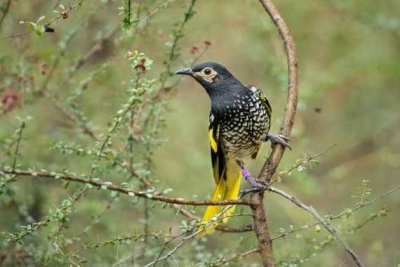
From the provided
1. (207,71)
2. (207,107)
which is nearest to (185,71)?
(207,71)

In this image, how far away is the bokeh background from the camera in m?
4.71

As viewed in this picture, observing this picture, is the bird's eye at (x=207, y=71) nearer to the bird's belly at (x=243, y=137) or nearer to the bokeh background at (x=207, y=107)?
the bokeh background at (x=207, y=107)

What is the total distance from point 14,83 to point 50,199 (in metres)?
0.95

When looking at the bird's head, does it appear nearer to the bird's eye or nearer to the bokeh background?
the bird's eye

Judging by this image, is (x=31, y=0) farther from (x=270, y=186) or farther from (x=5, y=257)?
(x=270, y=186)

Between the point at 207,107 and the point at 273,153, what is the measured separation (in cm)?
471

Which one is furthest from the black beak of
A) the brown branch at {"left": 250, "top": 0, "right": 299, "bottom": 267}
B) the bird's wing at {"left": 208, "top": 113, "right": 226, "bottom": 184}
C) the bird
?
the brown branch at {"left": 250, "top": 0, "right": 299, "bottom": 267}

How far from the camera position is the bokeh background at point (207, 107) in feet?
15.5

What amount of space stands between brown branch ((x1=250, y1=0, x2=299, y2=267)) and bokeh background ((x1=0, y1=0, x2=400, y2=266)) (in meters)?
0.70

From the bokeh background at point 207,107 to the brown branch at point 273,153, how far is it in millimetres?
704

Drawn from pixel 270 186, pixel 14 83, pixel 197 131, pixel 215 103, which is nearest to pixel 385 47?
pixel 197 131

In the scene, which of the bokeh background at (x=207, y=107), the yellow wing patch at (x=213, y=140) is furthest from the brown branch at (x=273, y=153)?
the yellow wing patch at (x=213, y=140)

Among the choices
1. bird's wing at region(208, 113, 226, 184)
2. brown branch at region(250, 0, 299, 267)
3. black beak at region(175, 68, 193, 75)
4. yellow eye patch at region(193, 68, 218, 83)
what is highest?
yellow eye patch at region(193, 68, 218, 83)

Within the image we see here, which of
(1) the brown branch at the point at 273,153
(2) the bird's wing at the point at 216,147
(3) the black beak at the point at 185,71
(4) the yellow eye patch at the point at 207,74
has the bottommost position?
(1) the brown branch at the point at 273,153
